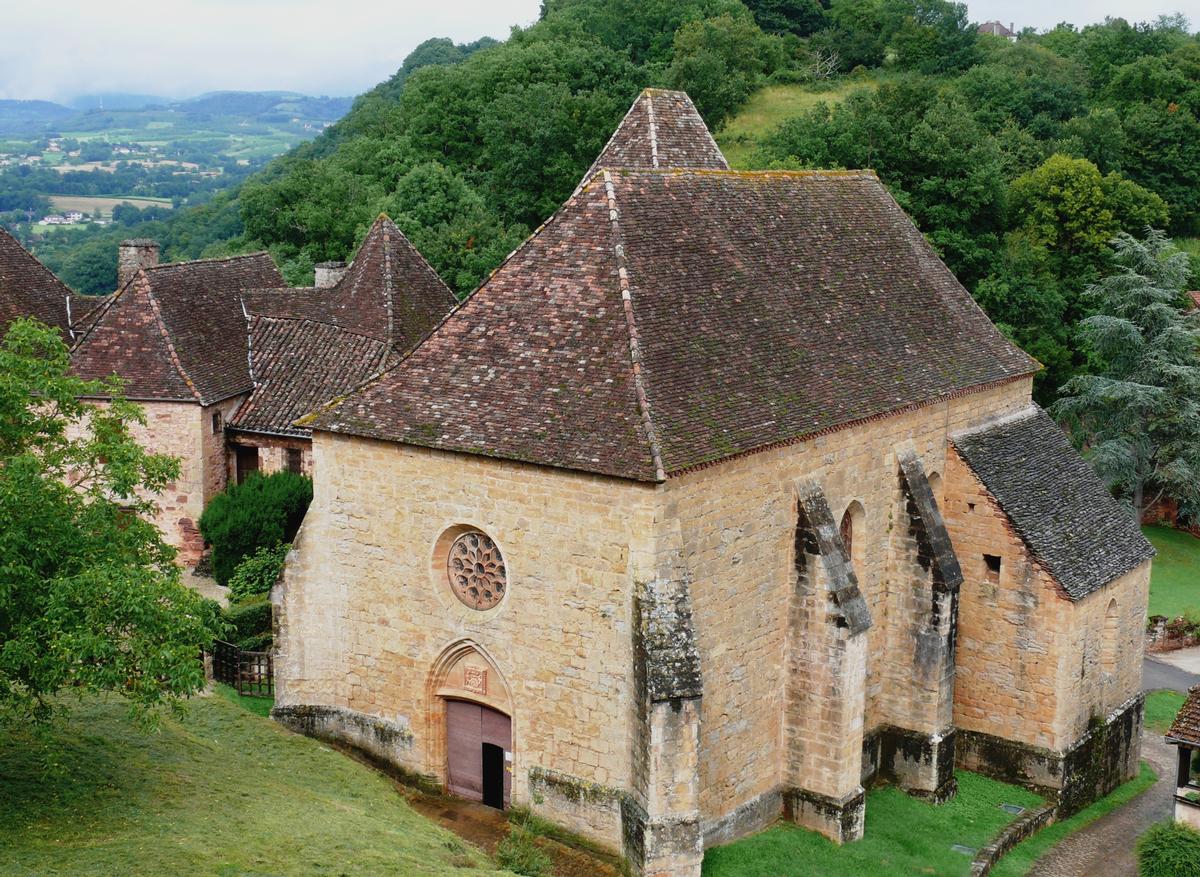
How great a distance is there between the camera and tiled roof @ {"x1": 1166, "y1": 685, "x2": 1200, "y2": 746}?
69.8 feet

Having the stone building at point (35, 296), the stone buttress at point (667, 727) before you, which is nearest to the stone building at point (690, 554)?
the stone buttress at point (667, 727)

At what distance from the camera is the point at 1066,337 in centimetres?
5328

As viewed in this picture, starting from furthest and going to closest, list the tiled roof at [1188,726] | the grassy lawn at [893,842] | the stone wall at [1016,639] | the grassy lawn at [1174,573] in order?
the grassy lawn at [1174,573] → the stone wall at [1016,639] → the grassy lawn at [893,842] → the tiled roof at [1188,726]

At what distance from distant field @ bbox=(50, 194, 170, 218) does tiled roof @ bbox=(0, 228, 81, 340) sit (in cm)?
13697

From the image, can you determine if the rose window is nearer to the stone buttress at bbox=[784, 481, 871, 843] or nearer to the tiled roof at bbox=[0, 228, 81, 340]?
the stone buttress at bbox=[784, 481, 871, 843]

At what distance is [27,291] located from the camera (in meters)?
36.8

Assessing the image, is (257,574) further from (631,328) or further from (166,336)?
(631,328)

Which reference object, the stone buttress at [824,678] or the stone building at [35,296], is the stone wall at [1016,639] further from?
the stone building at [35,296]

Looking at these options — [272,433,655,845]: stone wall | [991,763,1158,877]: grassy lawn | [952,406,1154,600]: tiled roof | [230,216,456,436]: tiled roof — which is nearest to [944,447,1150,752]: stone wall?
[952,406,1154,600]: tiled roof

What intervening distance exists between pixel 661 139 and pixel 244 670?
14.7 meters

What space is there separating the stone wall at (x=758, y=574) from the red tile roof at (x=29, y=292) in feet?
73.6

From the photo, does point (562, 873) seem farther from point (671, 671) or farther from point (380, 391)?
point (380, 391)

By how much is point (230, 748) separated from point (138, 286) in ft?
49.7

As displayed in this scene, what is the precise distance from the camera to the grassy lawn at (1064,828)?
2380 centimetres
